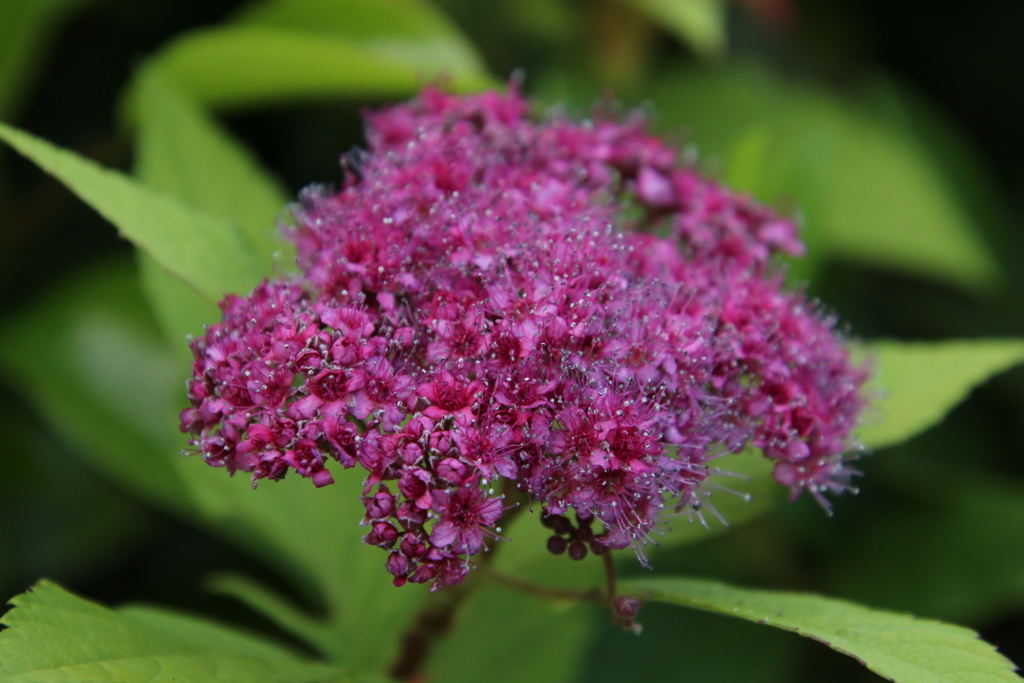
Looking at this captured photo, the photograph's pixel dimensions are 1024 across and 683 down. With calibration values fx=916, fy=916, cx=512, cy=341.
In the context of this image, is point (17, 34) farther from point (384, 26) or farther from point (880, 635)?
point (880, 635)

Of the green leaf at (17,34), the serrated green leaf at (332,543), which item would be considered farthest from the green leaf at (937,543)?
the green leaf at (17,34)

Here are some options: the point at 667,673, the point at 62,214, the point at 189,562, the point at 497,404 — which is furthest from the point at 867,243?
the point at 62,214

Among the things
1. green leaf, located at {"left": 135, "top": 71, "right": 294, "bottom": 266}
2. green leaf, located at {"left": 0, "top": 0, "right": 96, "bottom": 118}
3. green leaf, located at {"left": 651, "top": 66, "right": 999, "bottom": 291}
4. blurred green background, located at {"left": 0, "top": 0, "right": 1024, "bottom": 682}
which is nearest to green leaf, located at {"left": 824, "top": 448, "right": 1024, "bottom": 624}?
blurred green background, located at {"left": 0, "top": 0, "right": 1024, "bottom": 682}

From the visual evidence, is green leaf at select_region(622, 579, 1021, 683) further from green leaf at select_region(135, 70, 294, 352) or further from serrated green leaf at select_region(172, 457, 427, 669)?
green leaf at select_region(135, 70, 294, 352)

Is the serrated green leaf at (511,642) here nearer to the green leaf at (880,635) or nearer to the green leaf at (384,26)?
the green leaf at (880,635)

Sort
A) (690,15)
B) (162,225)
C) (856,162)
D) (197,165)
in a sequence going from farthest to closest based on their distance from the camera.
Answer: (856,162)
(690,15)
(197,165)
(162,225)

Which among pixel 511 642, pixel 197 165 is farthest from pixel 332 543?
pixel 197 165

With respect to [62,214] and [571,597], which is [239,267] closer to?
[571,597]
